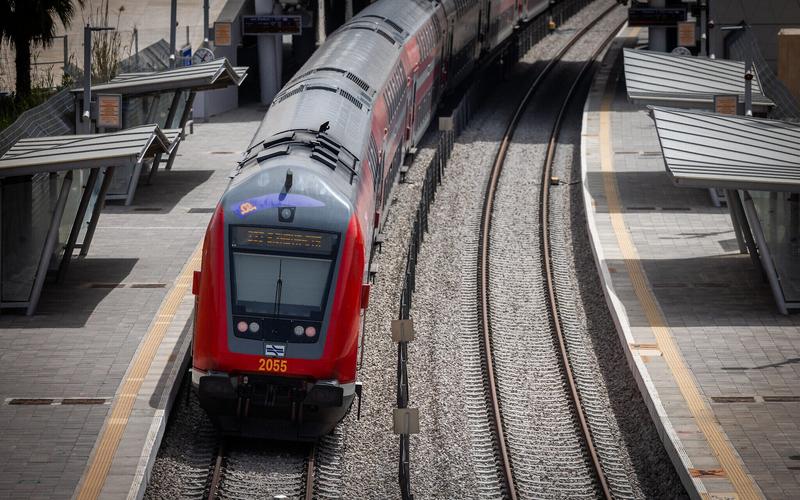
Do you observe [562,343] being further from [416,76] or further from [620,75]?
[620,75]

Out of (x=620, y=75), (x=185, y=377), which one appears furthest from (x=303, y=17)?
(x=185, y=377)

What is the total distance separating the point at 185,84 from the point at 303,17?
64.6ft

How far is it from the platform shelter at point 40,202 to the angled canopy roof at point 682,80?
44.5 feet

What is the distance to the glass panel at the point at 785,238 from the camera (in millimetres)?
23938

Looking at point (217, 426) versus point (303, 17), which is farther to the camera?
point (303, 17)

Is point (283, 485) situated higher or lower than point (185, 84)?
lower

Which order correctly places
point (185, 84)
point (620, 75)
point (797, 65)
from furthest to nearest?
point (620, 75), point (797, 65), point (185, 84)

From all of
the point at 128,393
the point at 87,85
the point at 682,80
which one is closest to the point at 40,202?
the point at 128,393

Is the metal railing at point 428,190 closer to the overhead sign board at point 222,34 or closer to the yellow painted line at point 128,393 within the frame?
the yellow painted line at point 128,393

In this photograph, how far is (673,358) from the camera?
2136 centimetres

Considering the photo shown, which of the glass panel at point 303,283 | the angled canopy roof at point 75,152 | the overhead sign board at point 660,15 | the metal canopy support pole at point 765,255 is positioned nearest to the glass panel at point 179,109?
the angled canopy roof at point 75,152

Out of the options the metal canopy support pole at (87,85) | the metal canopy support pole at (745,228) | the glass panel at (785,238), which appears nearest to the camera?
the glass panel at (785,238)

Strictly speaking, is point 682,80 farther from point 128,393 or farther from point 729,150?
point 128,393

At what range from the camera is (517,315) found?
24578 mm
